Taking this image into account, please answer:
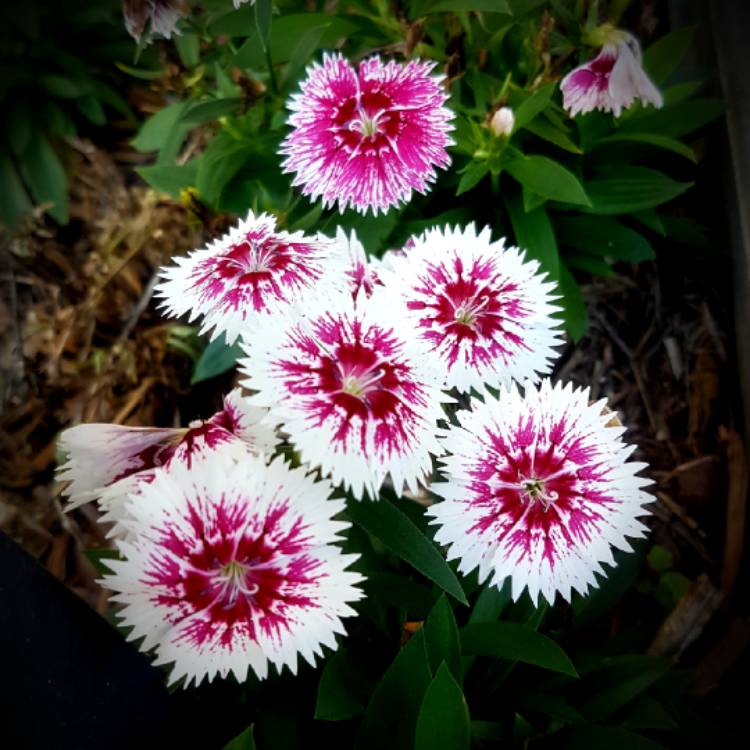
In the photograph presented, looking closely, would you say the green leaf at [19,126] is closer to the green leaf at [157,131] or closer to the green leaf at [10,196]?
the green leaf at [10,196]

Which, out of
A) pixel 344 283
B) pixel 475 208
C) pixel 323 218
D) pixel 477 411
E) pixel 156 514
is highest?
pixel 475 208

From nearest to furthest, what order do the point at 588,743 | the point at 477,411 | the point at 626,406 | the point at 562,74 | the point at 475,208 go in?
1. the point at 477,411
2. the point at 588,743
3. the point at 562,74
4. the point at 475,208
5. the point at 626,406

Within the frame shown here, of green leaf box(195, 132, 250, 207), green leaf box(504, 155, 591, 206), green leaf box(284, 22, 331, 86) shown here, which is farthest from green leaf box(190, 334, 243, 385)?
green leaf box(504, 155, 591, 206)

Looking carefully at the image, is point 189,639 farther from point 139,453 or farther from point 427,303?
point 427,303

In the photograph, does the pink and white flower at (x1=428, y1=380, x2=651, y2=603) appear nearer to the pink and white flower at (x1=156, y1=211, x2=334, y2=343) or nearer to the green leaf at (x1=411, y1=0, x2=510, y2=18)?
the pink and white flower at (x1=156, y1=211, x2=334, y2=343)

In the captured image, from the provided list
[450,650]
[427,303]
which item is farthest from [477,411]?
[450,650]

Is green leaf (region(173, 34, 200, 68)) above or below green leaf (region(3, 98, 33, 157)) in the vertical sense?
below

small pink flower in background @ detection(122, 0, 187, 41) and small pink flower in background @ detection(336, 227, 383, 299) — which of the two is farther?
small pink flower in background @ detection(122, 0, 187, 41)
